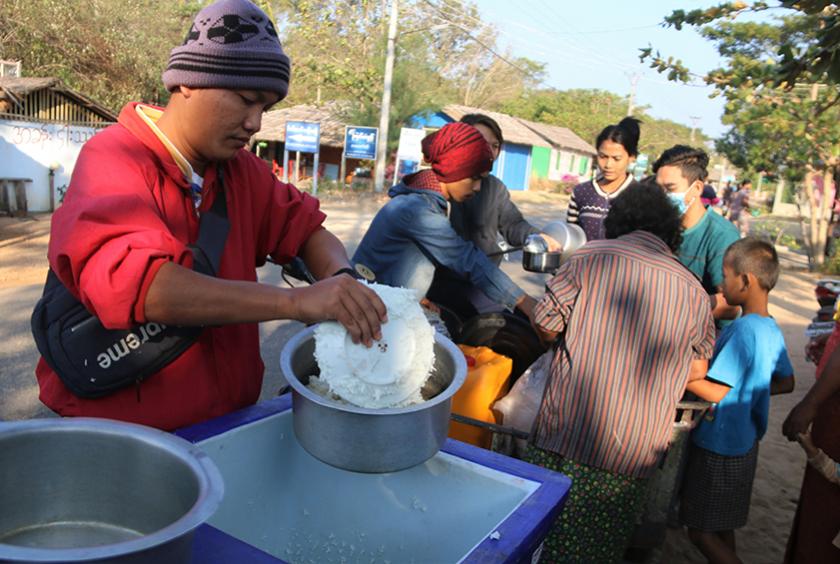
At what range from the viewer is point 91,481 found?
1.15 metres

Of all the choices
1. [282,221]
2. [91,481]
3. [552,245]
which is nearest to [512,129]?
[552,245]

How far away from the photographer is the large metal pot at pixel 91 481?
1.07 meters

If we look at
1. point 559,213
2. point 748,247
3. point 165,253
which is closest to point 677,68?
point 748,247

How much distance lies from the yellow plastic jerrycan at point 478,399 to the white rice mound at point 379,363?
4.96 feet

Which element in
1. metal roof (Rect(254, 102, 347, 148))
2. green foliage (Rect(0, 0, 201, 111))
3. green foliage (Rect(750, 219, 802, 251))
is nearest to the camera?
green foliage (Rect(750, 219, 802, 251))

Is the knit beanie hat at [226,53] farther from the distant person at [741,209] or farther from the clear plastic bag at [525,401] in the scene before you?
the distant person at [741,209]

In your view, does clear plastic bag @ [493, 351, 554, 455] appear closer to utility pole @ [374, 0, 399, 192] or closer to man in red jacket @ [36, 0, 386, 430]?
man in red jacket @ [36, 0, 386, 430]

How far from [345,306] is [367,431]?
261mm

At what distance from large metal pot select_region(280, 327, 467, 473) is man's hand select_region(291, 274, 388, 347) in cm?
16

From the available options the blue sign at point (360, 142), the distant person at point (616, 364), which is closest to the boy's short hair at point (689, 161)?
the distant person at point (616, 364)

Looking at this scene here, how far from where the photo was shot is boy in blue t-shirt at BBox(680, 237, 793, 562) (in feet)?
9.46

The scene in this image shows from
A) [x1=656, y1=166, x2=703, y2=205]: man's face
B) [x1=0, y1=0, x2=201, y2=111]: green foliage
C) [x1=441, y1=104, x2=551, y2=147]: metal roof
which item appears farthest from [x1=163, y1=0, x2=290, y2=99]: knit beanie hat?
[x1=441, y1=104, x2=551, y2=147]: metal roof

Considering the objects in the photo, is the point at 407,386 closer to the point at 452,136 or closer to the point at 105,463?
the point at 105,463

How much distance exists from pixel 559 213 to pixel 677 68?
2037 cm
